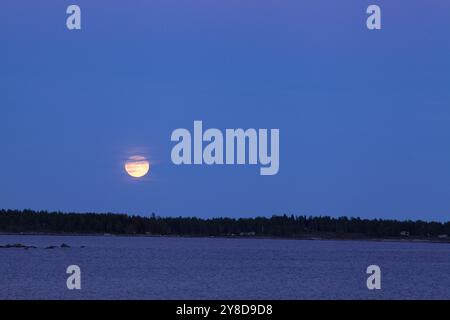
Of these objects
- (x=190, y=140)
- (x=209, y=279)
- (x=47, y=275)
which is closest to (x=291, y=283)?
(x=209, y=279)

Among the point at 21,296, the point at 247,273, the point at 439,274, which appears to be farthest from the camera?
the point at 439,274

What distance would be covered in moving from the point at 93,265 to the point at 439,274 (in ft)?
149

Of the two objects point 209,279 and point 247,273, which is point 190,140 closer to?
point 209,279

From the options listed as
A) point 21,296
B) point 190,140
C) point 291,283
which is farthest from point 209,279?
point 190,140
